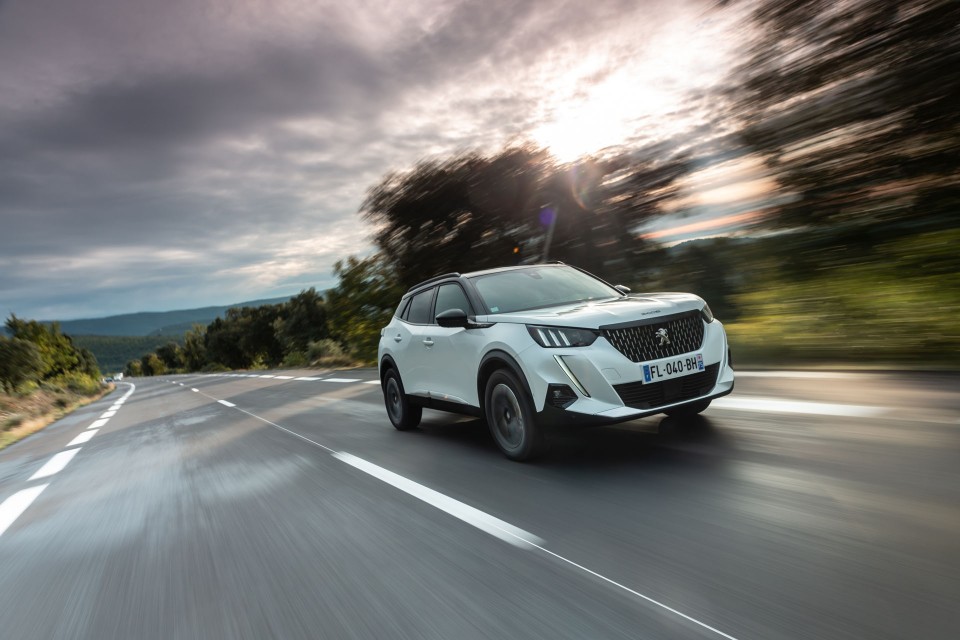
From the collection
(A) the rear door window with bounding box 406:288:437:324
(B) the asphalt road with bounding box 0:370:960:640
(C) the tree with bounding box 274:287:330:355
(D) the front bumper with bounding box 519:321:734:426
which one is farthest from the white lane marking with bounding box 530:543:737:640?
(C) the tree with bounding box 274:287:330:355

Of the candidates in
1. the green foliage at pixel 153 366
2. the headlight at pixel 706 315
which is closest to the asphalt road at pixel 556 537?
the headlight at pixel 706 315

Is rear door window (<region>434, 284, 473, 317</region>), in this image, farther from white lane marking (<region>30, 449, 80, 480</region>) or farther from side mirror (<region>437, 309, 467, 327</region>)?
white lane marking (<region>30, 449, 80, 480</region>)

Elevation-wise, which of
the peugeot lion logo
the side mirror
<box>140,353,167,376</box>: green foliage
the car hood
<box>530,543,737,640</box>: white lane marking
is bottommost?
<box>140,353,167,376</box>: green foliage

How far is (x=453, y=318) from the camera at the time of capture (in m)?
5.22

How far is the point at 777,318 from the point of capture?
8.94 m

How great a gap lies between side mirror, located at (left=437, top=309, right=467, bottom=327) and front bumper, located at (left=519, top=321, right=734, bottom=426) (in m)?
0.88

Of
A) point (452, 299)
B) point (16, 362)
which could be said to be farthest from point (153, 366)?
point (452, 299)

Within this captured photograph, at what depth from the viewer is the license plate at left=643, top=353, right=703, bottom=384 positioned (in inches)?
169

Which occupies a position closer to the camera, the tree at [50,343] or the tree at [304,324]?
the tree at [304,324]

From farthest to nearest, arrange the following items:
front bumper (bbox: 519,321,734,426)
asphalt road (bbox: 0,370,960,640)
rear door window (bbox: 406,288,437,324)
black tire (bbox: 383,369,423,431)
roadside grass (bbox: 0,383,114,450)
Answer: roadside grass (bbox: 0,383,114,450)
black tire (bbox: 383,369,423,431)
rear door window (bbox: 406,288,437,324)
front bumper (bbox: 519,321,734,426)
asphalt road (bbox: 0,370,960,640)

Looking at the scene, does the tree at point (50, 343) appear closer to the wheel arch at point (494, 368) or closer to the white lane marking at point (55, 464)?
the white lane marking at point (55, 464)

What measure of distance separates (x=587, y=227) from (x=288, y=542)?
10942 mm

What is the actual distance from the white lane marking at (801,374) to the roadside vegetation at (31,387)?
45.2ft

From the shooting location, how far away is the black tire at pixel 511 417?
465 cm
